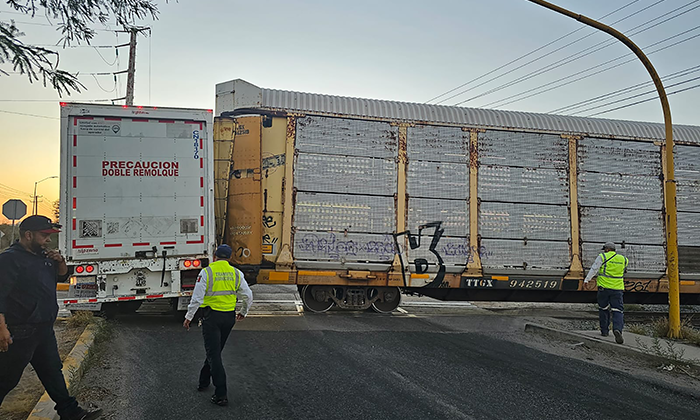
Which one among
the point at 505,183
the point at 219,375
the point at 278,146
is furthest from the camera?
the point at 505,183

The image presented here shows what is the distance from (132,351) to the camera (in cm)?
729

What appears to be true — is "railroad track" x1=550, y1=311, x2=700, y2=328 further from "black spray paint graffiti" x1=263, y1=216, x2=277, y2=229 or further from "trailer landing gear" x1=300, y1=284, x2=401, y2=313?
"black spray paint graffiti" x1=263, y1=216, x2=277, y2=229

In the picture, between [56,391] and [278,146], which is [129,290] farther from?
[56,391]

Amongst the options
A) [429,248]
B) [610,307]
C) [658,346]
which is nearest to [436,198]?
[429,248]

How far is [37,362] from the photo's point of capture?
→ 4.46 meters

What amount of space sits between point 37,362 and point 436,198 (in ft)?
26.3

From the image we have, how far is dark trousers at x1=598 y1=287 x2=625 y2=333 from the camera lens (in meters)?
8.97

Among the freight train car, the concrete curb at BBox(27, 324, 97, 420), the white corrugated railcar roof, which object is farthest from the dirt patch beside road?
the white corrugated railcar roof

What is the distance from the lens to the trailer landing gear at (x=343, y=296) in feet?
36.2

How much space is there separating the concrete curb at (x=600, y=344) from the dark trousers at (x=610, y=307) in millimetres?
453

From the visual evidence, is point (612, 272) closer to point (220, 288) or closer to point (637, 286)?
point (637, 286)

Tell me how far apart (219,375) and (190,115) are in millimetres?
5407

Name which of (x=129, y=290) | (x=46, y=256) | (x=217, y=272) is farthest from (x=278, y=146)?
(x=46, y=256)

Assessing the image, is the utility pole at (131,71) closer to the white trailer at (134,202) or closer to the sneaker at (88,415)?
the white trailer at (134,202)
